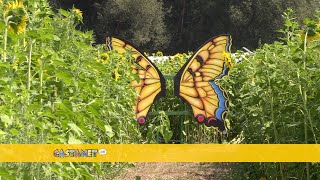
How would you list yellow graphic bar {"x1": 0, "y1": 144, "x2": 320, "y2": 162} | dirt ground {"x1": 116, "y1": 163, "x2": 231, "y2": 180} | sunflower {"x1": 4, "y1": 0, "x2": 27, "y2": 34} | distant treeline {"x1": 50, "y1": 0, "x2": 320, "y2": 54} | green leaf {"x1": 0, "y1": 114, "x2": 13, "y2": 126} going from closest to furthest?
→ green leaf {"x1": 0, "y1": 114, "x2": 13, "y2": 126} → yellow graphic bar {"x1": 0, "y1": 144, "x2": 320, "y2": 162} → sunflower {"x1": 4, "y1": 0, "x2": 27, "y2": 34} → dirt ground {"x1": 116, "y1": 163, "x2": 231, "y2": 180} → distant treeline {"x1": 50, "y1": 0, "x2": 320, "y2": 54}

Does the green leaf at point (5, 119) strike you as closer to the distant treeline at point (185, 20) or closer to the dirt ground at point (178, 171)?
the dirt ground at point (178, 171)

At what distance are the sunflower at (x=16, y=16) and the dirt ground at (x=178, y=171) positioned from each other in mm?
2506

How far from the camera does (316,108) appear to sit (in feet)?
12.2

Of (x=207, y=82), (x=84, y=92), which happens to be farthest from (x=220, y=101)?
(x=84, y=92)

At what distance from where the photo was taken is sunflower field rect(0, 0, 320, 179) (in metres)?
2.48

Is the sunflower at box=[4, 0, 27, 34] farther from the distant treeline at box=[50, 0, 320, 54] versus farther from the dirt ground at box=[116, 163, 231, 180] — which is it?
the distant treeline at box=[50, 0, 320, 54]

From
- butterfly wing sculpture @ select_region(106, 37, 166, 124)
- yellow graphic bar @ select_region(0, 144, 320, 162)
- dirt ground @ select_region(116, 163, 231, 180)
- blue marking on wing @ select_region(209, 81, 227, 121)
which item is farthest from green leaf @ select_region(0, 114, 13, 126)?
blue marking on wing @ select_region(209, 81, 227, 121)

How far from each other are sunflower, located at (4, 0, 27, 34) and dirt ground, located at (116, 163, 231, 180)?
8.22 ft

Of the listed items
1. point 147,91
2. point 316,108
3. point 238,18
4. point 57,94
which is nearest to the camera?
point 57,94

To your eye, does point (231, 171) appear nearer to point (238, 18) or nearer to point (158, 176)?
point (158, 176)

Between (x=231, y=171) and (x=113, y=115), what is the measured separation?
1368 mm

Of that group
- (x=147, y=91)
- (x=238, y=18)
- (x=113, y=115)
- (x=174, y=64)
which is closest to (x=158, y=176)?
(x=113, y=115)

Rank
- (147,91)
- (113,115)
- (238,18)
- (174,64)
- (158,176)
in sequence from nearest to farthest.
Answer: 1. (113,115)
2. (158,176)
3. (147,91)
4. (174,64)
5. (238,18)

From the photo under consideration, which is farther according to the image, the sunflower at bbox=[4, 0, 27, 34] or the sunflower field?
the sunflower at bbox=[4, 0, 27, 34]
